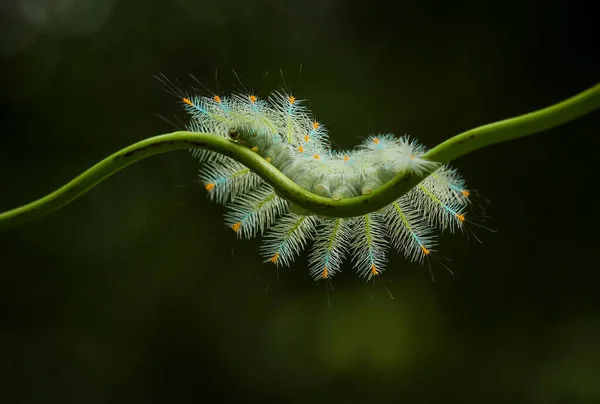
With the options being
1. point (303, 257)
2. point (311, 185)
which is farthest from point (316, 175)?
point (303, 257)

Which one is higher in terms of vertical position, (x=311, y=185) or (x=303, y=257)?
(x=303, y=257)

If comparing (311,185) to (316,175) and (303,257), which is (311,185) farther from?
(303,257)

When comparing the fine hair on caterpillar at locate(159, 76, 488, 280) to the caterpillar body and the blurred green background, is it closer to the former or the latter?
the caterpillar body

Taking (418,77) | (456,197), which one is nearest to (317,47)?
(418,77)

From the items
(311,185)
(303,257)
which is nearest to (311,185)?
(311,185)

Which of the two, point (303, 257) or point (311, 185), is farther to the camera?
point (303, 257)

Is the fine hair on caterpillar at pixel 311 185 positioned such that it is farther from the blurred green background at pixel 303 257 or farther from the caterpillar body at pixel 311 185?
the blurred green background at pixel 303 257

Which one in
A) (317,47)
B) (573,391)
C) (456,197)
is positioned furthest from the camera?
(317,47)

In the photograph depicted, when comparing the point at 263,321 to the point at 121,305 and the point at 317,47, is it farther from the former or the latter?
the point at 317,47
